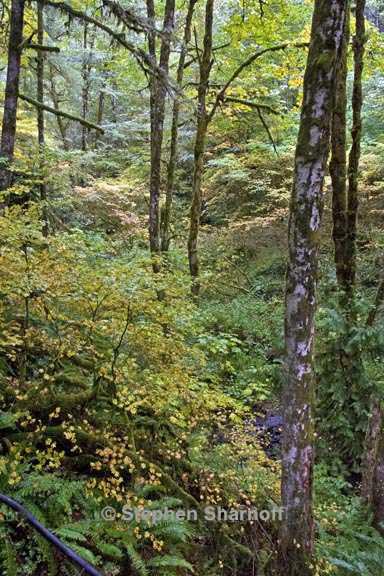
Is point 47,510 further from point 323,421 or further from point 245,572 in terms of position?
point 323,421

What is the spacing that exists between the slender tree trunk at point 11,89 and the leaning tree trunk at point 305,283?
461 cm

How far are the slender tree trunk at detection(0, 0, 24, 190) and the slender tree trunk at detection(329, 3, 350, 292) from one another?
16.4ft

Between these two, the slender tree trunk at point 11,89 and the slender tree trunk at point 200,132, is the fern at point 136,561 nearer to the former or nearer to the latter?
the slender tree trunk at point 11,89

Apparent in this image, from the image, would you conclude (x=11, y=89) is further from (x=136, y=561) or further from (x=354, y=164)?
(x=136, y=561)

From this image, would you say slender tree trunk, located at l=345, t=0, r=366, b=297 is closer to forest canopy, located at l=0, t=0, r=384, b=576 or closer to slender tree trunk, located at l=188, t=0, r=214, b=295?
forest canopy, located at l=0, t=0, r=384, b=576

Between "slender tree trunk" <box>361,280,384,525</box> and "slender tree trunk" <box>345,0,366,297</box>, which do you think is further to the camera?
"slender tree trunk" <box>345,0,366,297</box>

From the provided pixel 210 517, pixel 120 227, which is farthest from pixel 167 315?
pixel 120 227

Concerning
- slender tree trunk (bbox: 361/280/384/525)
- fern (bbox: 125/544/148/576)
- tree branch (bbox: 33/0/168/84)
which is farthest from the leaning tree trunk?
tree branch (bbox: 33/0/168/84)

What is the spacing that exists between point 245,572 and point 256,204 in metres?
11.8

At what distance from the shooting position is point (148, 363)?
4.90 metres

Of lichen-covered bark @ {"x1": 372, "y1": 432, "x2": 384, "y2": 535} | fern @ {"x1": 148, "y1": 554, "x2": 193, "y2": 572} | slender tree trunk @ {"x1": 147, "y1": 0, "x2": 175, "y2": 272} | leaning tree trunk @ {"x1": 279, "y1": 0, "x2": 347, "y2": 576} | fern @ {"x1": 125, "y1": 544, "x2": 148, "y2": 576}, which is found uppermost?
slender tree trunk @ {"x1": 147, "y1": 0, "x2": 175, "y2": 272}

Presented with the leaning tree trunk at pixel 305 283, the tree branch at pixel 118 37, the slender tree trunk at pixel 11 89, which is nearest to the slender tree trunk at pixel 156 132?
the tree branch at pixel 118 37

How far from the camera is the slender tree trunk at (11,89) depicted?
21.2 ft

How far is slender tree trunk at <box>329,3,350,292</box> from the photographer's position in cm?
743
